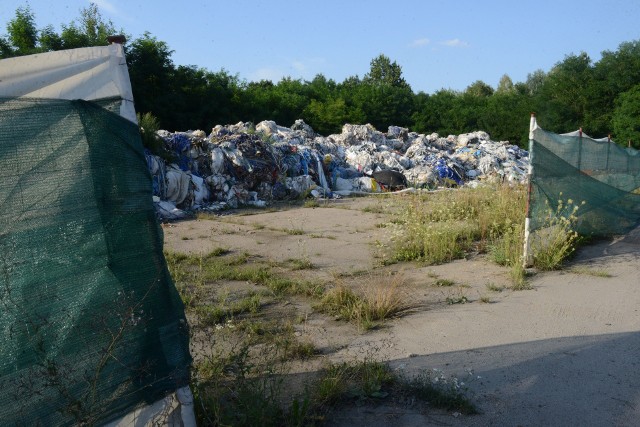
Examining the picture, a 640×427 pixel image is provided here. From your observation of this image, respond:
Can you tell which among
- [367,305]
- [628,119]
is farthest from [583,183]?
[628,119]

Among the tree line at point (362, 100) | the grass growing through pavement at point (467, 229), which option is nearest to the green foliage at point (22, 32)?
the tree line at point (362, 100)

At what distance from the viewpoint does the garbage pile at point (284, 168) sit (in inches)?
536

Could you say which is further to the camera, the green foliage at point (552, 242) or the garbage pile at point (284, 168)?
the garbage pile at point (284, 168)

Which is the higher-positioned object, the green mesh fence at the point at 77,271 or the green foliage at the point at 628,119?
the green mesh fence at the point at 77,271

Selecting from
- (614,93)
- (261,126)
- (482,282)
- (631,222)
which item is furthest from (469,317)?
(614,93)

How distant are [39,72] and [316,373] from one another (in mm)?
2573

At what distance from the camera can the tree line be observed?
1067 inches

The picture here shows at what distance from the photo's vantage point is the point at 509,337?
4.76 meters

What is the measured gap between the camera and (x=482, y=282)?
647 centimetres

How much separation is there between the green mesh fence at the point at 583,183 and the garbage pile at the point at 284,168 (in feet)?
7.20

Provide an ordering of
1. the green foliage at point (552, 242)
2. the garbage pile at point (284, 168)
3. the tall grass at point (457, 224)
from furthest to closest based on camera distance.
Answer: the garbage pile at point (284, 168), the tall grass at point (457, 224), the green foliage at point (552, 242)

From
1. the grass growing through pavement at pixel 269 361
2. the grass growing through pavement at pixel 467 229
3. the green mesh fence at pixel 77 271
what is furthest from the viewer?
the grass growing through pavement at pixel 467 229

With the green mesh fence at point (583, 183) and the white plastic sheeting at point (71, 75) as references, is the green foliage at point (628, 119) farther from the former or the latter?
the white plastic sheeting at point (71, 75)

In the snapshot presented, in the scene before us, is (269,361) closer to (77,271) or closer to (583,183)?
(77,271)
